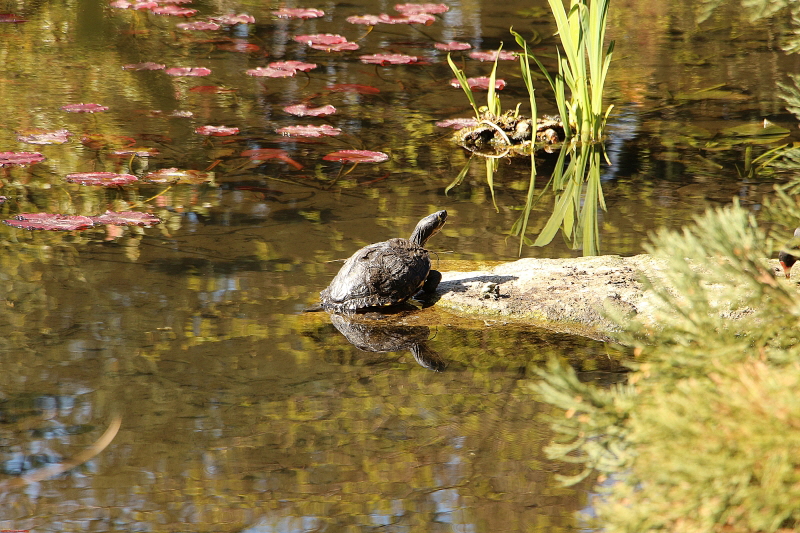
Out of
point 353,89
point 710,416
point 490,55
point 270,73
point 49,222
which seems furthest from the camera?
point 490,55

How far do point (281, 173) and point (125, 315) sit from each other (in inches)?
71.6

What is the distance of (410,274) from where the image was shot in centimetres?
349

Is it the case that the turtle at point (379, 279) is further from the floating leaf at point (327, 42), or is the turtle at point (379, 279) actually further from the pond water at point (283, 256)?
the floating leaf at point (327, 42)

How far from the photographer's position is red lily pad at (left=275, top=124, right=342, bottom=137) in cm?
554

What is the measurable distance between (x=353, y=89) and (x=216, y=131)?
1337 mm

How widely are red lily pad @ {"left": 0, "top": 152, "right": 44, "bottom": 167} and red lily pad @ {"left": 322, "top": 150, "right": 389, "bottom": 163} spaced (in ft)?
5.41

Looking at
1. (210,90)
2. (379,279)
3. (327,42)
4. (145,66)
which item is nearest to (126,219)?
(379,279)

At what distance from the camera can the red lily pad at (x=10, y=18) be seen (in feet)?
24.9

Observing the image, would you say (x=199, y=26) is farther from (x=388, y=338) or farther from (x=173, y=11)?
(x=388, y=338)

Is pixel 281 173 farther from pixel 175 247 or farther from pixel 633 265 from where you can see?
pixel 633 265

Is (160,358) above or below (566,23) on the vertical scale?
below

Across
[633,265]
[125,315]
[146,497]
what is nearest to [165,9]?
[125,315]

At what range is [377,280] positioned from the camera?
137 inches

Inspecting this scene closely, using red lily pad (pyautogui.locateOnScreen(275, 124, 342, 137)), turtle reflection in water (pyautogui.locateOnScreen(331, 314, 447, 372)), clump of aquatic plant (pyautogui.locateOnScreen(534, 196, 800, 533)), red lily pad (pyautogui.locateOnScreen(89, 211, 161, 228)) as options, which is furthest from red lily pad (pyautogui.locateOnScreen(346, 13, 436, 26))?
clump of aquatic plant (pyautogui.locateOnScreen(534, 196, 800, 533))
